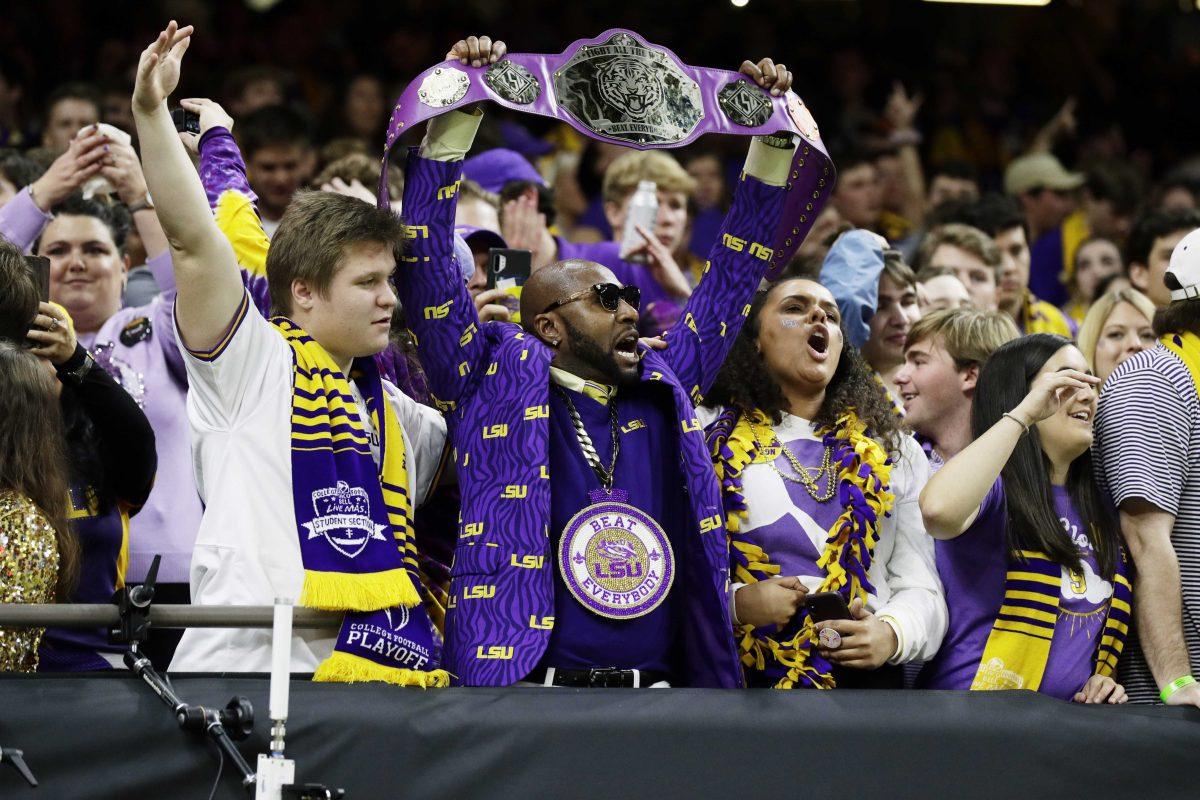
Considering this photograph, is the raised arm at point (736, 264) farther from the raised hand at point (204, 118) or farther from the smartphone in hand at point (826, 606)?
the raised hand at point (204, 118)

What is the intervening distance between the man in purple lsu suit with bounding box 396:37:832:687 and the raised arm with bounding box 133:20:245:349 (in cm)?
63

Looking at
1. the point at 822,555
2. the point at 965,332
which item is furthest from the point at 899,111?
the point at 822,555

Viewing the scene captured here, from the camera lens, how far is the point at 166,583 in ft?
15.4

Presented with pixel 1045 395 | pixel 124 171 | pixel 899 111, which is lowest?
pixel 1045 395

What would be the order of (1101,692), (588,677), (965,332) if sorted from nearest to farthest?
(588,677) < (1101,692) < (965,332)

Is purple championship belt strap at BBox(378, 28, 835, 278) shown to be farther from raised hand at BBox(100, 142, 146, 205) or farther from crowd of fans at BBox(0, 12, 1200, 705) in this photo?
raised hand at BBox(100, 142, 146, 205)

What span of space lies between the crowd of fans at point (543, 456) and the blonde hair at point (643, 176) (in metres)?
1.82

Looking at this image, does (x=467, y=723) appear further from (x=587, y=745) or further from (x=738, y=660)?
(x=738, y=660)

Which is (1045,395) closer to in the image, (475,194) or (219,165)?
(219,165)

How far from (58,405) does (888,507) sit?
220cm

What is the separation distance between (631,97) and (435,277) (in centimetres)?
77

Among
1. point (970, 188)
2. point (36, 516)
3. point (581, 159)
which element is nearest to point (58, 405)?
point (36, 516)

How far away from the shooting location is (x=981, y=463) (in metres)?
4.15

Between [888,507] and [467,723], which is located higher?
[888,507]
